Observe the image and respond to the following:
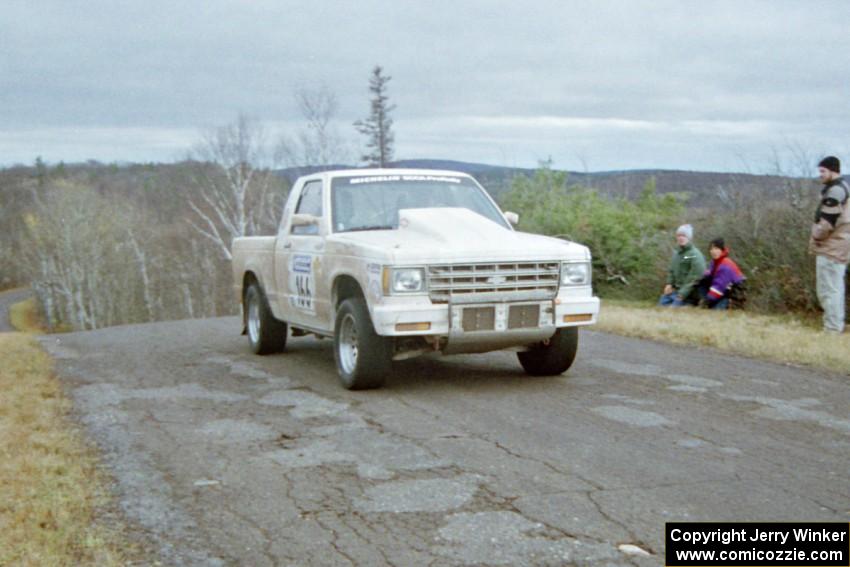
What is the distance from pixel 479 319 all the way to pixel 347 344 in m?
1.29

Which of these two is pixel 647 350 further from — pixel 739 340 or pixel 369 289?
pixel 369 289

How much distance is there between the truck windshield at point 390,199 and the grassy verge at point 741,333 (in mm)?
3078

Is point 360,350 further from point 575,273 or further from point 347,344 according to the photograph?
point 575,273

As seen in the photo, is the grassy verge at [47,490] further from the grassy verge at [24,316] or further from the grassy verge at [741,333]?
the grassy verge at [24,316]

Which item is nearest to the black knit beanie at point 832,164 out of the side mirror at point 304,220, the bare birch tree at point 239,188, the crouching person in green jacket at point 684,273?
the crouching person in green jacket at point 684,273

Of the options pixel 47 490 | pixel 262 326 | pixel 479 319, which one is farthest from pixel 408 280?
pixel 262 326

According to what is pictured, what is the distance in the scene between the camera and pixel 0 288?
116 metres

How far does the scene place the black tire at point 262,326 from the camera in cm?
1055

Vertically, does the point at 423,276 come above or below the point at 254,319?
above

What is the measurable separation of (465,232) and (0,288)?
11948cm

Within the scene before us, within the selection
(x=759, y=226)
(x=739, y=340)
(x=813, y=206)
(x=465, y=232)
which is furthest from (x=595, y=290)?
(x=465, y=232)

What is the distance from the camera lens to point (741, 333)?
1102cm

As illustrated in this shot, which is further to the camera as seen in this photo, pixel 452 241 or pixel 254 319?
pixel 254 319

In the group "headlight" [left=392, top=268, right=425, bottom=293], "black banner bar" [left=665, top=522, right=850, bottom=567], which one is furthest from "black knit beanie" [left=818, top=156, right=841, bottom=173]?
"black banner bar" [left=665, top=522, right=850, bottom=567]
